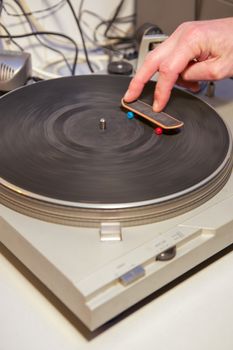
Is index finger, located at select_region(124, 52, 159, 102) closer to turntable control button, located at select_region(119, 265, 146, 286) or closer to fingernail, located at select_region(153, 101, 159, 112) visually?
fingernail, located at select_region(153, 101, 159, 112)

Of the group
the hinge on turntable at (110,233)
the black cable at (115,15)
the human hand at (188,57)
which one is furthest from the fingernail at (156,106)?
the black cable at (115,15)

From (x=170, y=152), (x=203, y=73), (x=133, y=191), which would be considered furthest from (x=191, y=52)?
(x=133, y=191)

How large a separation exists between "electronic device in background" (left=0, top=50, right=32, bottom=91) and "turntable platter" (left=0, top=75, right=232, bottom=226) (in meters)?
0.11

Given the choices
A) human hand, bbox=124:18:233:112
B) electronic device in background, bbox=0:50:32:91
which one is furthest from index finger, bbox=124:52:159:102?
electronic device in background, bbox=0:50:32:91

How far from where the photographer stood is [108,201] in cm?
60

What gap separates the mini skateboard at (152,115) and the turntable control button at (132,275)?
260 mm

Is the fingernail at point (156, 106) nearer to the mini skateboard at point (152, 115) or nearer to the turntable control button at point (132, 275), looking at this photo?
the mini skateboard at point (152, 115)

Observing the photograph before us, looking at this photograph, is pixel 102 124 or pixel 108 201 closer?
pixel 108 201

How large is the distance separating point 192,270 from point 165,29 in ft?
2.42

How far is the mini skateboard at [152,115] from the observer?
75 centimetres

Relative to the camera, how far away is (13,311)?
0.62m

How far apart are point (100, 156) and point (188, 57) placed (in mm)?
242

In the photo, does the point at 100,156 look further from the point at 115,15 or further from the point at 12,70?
the point at 115,15

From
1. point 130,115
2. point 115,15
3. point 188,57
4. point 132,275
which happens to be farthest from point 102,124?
point 115,15
